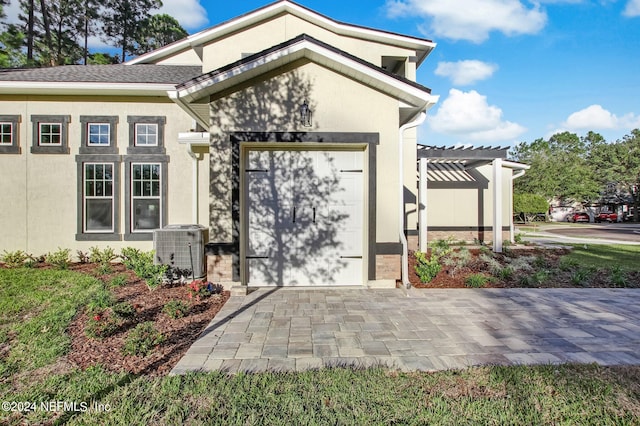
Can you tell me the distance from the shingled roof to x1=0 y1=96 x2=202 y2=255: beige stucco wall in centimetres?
52

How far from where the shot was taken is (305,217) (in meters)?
6.24

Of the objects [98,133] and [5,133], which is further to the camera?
[98,133]

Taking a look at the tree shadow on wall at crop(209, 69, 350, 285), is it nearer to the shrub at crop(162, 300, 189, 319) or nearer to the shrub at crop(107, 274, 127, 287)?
the shrub at crop(162, 300, 189, 319)

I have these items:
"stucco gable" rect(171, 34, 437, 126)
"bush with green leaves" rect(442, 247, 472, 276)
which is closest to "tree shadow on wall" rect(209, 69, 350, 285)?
"stucco gable" rect(171, 34, 437, 126)

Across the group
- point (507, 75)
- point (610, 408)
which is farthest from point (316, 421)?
point (507, 75)

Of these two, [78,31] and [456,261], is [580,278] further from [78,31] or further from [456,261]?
[78,31]

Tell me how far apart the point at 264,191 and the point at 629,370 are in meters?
5.60

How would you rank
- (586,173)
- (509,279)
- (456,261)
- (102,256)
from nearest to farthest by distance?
(509,279) < (456,261) < (102,256) < (586,173)

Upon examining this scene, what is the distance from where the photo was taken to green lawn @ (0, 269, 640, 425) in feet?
8.00

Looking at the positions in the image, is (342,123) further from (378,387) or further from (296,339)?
(378,387)

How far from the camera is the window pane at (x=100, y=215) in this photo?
872cm

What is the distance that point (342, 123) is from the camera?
19.8 feet

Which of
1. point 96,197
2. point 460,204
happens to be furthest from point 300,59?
point 460,204

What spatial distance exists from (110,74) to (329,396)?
34.3 feet
